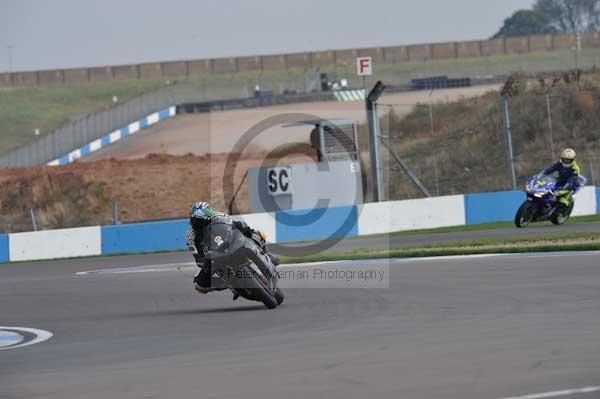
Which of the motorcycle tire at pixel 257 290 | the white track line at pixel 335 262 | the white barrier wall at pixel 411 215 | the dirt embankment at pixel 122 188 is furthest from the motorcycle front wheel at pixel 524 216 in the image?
the dirt embankment at pixel 122 188

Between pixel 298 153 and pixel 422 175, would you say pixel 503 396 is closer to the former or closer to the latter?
pixel 422 175

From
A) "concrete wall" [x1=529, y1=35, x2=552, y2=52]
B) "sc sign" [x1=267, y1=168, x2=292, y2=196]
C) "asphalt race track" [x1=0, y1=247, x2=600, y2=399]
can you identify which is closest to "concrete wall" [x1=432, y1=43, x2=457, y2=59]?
"concrete wall" [x1=529, y1=35, x2=552, y2=52]

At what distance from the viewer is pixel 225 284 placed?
44.8 feet

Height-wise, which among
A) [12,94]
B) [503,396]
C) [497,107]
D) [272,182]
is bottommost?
[503,396]

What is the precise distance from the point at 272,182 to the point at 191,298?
14.3 meters

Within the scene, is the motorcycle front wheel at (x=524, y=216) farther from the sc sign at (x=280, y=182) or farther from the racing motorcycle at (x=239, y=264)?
the racing motorcycle at (x=239, y=264)

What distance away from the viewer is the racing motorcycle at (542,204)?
80.4 ft

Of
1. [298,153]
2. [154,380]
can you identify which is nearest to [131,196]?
[298,153]

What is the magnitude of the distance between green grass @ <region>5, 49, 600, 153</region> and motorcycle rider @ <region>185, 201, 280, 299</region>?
184 ft

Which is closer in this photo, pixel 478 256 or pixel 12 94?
pixel 478 256

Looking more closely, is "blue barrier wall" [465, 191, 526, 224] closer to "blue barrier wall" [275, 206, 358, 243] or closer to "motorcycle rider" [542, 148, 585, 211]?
"blue barrier wall" [275, 206, 358, 243]

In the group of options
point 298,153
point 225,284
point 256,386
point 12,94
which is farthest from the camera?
point 12,94

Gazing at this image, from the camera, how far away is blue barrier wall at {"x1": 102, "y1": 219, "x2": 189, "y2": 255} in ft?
88.8

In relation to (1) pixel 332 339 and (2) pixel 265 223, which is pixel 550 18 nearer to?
(2) pixel 265 223
